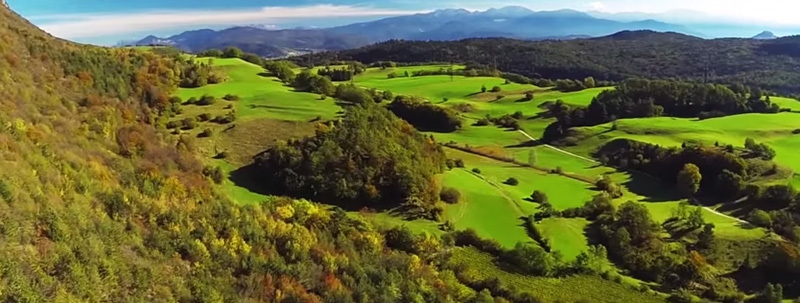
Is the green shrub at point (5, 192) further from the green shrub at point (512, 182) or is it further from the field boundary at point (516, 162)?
the field boundary at point (516, 162)

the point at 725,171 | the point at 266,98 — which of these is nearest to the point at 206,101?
the point at 266,98

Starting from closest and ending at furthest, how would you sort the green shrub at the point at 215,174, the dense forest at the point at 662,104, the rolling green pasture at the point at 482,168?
the green shrub at the point at 215,174 → the rolling green pasture at the point at 482,168 → the dense forest at the point at 662,104

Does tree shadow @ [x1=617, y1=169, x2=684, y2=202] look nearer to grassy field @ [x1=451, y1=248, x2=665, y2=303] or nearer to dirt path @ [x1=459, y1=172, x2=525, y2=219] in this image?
dirt path @ [x1=459, y1=172, x2=525, y2=219]

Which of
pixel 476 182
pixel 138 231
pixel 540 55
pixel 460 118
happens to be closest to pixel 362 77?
pixel 460 118

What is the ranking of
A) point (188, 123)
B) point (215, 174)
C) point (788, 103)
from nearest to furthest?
point (215, 174)
point (188, 123)
point (788, 103)

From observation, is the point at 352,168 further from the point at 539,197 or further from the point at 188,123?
the point at 188,123

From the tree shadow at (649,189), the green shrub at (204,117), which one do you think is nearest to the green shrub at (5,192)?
the green shrub at (204,117)

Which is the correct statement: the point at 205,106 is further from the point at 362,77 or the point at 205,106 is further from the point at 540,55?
the point at 540,55
